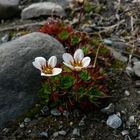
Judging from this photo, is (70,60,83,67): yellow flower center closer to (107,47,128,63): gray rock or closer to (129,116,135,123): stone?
(129,116,135,123): stone

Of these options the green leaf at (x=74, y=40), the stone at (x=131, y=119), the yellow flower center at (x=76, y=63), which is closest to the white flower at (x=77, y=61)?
the yellow flower center at (x=76, y=63)

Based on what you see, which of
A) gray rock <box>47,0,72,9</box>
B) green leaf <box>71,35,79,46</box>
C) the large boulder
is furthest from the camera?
gray rock <box>47,0,72,9</box>

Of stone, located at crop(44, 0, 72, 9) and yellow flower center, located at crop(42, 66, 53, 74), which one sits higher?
yellow flower center, located at crop(42, 66, 53, 74)

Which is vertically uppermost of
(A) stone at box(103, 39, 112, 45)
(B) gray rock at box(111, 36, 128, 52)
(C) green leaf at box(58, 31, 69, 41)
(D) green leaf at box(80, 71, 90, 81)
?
(C) green leaf at box(58, 31, 69, 41)

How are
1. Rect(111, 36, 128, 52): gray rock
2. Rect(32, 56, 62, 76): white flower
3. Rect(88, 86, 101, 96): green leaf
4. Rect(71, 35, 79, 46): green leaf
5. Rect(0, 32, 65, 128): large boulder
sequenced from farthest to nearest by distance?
1. Rect(111, 36, 128, 52): gray rock
2. Rect(71, 35, 79, 46): green leaf
3. Rect(88, 86, 101, 96): green leaf
4. Rect(0, 32, 65, 128): large boulder
5. Rect(32, 56, 62, 76): white flower

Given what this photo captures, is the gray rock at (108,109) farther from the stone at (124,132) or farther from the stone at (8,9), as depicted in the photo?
the stone at (8,9)

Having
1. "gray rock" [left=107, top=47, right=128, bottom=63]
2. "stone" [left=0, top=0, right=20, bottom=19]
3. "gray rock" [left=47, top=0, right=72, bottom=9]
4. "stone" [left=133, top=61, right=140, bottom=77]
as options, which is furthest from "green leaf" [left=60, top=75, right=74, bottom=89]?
"gray rock" [left=47, top=0, right=72, bottom=9]

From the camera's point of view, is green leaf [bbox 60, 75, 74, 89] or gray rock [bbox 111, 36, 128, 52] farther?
gray rock [bbox 111, 36, 128, 52]
